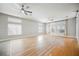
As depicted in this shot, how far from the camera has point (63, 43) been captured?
2.42m

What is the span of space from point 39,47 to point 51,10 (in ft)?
3.25

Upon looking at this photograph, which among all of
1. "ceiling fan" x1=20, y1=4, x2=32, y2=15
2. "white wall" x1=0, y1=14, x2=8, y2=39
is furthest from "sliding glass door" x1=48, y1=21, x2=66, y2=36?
"white wall" x1=0, y1=14, x2=8, y2=39

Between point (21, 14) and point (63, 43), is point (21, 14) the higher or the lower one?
the higher one

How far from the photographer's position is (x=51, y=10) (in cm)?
244

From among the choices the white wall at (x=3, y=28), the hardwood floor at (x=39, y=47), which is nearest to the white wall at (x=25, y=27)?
the white wall at (x=3, y=28)

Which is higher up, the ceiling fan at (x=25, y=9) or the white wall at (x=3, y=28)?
the ceiling fan at (x=25, y=9)

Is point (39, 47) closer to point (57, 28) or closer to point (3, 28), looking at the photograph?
point (57, 28)

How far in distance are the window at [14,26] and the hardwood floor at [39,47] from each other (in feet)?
0.68

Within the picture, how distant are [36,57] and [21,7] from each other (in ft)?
4.22

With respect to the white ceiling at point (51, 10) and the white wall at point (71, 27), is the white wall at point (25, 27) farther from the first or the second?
the white wall at point (71, 27)

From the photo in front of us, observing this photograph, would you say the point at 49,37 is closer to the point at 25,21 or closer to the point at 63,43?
the point at 63,43

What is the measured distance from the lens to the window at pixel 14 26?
235 cm

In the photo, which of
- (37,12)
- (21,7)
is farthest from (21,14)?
(37,12)

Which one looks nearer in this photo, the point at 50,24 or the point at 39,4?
the point at 39,4
